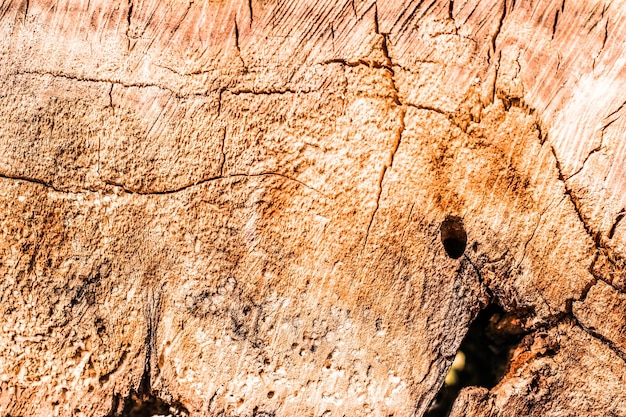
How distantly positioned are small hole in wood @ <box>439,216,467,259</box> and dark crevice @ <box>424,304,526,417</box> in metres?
0.19

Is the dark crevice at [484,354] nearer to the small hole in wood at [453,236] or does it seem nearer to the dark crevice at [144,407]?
the small hole in wood at [453,236]

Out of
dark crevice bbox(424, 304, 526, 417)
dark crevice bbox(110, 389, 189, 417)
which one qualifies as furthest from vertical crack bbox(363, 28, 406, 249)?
dark crevice bbox(110, 389, 189, 417)

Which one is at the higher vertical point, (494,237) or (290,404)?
(494,237)

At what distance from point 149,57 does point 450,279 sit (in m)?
0.99

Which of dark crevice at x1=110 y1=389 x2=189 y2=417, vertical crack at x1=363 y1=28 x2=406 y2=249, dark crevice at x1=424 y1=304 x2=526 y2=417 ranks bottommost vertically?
dark crevice at x1=110 y1=389 x2=189 y2=417

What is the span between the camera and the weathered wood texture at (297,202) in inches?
52.1

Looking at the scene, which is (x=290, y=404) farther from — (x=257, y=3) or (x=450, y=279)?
(x=257, y=3)

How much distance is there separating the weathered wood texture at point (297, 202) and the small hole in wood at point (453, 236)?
→ 2cm

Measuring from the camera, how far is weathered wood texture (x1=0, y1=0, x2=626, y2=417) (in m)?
1.32

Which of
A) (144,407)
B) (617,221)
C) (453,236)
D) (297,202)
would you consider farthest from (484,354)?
(144,407)

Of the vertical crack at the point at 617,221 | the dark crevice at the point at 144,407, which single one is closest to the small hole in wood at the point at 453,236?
the vertical crack at the point at 617,221

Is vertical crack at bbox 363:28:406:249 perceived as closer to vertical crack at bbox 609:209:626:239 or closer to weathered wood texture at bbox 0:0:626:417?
weathered wood texture at bbox 0:0:626:417

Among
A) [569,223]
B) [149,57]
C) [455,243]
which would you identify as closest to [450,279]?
[455,243]

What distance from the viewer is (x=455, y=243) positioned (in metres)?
1.38
